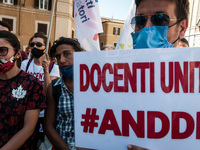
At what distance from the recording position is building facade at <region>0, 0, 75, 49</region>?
1834 centimetres

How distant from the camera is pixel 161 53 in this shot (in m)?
1.11

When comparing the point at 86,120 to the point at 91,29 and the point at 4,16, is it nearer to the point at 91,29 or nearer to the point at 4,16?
the point at 91,29

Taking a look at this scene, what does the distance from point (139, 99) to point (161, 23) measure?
0.51 meters

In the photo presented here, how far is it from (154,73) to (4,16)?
19.5m

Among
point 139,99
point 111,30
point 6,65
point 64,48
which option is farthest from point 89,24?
point 111,30

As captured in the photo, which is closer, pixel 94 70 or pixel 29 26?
pixel 94 70

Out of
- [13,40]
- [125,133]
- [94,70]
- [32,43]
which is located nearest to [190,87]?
[125,133]

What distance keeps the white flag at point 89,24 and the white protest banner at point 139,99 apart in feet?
8.08

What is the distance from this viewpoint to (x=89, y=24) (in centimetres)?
374

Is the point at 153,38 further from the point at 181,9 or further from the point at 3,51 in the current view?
the point at 3,51

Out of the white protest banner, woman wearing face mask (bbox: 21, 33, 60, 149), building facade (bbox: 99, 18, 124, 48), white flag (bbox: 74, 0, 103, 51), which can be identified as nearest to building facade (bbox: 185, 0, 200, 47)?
white flag (bbox: 74, 0, 103, 51)

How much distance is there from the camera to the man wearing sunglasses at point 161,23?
1.27 m

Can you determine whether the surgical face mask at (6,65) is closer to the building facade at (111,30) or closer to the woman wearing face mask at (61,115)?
the woman wearing face mask at (61,115)

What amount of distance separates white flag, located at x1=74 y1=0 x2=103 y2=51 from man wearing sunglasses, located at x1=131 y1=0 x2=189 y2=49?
2303 mm
